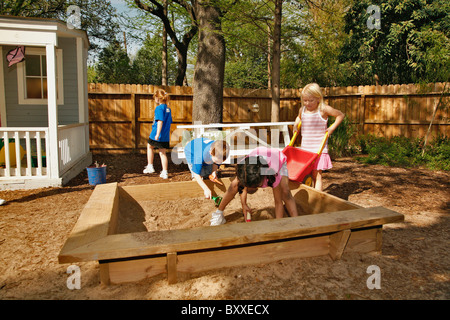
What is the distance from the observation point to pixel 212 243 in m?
2.21

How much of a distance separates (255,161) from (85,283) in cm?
164

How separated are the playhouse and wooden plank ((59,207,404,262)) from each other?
4.05 meters

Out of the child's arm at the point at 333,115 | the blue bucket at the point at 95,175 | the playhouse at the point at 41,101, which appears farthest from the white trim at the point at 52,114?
the child's arm at the point at 333,115

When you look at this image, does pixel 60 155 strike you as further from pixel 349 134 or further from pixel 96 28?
pixel 96 28

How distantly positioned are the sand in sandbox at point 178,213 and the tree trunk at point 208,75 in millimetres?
3375

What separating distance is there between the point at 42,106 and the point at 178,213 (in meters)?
6.03

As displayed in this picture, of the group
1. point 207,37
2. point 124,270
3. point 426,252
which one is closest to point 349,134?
point 207,37

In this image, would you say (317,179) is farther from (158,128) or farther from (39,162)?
(39,162)

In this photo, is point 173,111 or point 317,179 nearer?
point 317,179

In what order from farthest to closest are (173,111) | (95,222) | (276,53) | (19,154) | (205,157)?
(173,111)
(276,53)
(19,154)
(205,157)
(95,222)

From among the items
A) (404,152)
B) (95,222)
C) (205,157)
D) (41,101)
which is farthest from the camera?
(404,152)

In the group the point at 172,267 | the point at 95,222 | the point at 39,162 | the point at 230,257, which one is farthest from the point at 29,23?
the point at 230,257

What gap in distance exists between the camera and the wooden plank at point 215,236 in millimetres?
2068

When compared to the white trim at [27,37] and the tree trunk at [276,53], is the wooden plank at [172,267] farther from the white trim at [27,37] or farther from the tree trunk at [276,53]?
the white trim at [27,37]
